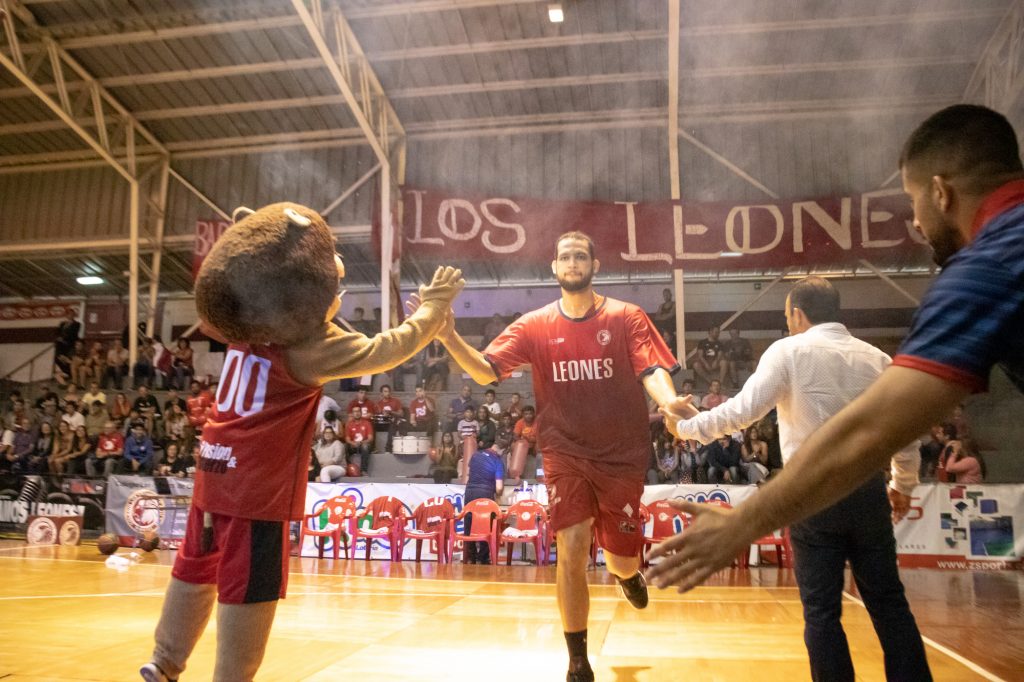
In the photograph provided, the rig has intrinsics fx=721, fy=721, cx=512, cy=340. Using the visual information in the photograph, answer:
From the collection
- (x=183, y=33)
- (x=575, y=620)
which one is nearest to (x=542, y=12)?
(x=183, y=33)

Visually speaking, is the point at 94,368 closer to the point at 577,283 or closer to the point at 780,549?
the point at 780,549

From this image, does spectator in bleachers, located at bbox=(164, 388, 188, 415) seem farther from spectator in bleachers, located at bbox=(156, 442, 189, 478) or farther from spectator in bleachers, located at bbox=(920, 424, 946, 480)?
spectator in bleachers, located at bbox=(920, 424, 946, 480)

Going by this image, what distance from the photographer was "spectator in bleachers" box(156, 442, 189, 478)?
1186cm

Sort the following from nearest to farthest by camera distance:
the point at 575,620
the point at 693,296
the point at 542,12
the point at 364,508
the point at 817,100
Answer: the point at 575,620, the point at 364,508, the point at 542,12, the point at 817,100, the point at 693,296

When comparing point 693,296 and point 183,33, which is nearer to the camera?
point 183,33

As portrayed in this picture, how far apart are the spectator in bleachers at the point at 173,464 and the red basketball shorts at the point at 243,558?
10453mm

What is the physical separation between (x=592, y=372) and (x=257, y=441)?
183 centimetres

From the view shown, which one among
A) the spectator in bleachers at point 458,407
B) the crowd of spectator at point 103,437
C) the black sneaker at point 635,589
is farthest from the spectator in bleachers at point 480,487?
the black sneaker at point 635,589

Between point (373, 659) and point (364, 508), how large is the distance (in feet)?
21.1

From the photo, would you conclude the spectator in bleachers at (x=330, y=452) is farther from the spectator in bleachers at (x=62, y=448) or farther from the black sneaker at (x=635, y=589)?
the black sneaker at (x=635, y=589)

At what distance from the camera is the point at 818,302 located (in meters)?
2.80

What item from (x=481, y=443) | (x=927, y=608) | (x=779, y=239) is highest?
(x=779, y=239)

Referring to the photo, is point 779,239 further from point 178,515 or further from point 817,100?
point 178,515

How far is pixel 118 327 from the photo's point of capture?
851 inches
